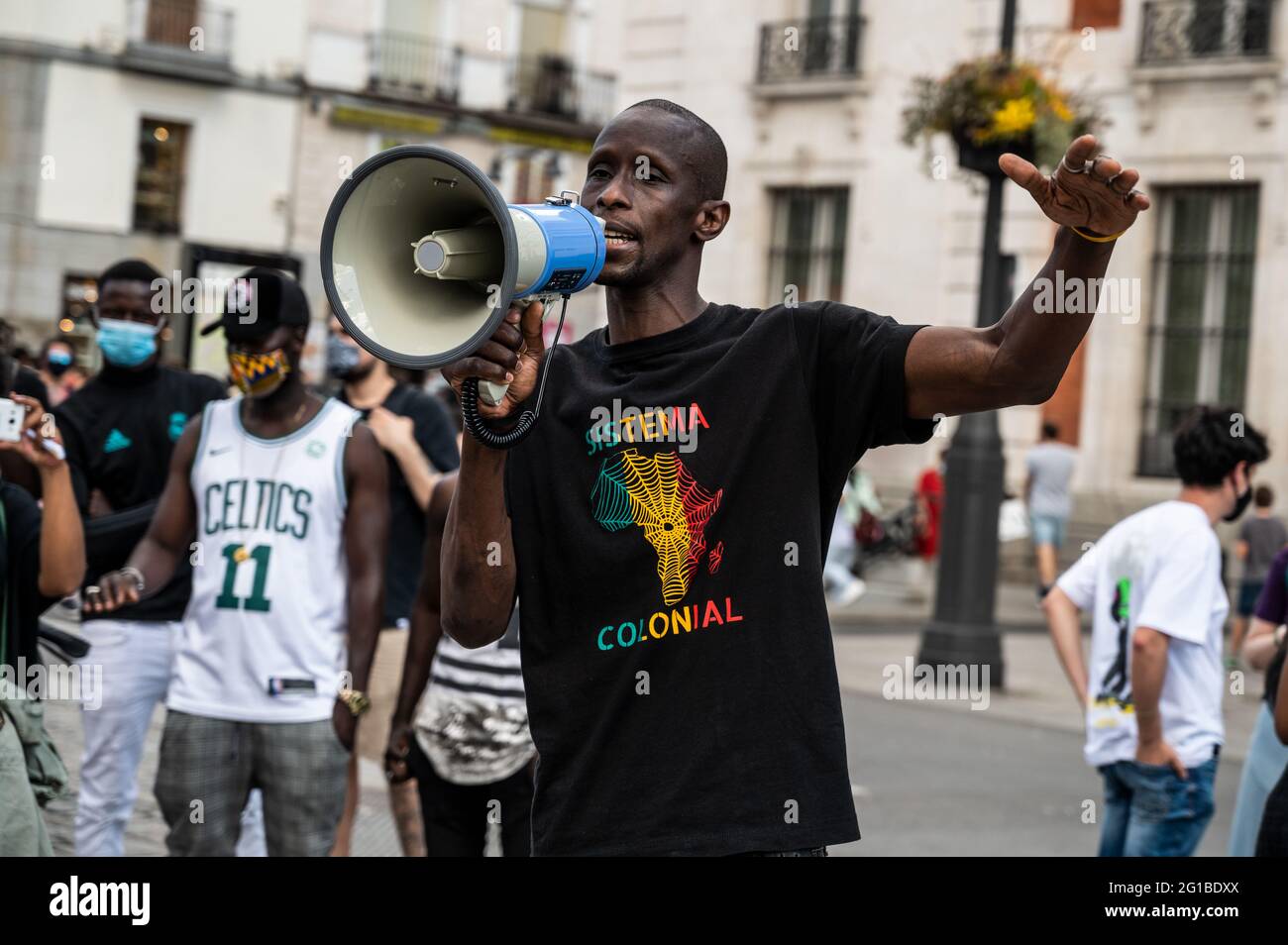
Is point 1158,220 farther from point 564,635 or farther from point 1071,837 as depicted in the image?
point 564,635

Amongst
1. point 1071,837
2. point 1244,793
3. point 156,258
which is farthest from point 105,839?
point 156,258

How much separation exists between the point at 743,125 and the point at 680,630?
70.4 ft

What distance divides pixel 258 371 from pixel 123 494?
118 centimetres

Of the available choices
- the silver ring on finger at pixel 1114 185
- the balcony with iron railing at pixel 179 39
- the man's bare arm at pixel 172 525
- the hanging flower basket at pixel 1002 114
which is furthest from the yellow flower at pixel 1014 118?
the balcony with iron railing at pixel 179 39

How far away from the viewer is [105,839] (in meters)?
5.88

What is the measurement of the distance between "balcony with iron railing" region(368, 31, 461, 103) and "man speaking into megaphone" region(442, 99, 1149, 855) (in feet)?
104

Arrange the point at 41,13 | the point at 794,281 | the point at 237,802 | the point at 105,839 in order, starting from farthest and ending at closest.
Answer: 1. the point at 41,13
2. the point at 794,281
3. the point at 105,839
4. the point at 237,802

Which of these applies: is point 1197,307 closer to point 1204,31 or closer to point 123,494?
point 1204,31

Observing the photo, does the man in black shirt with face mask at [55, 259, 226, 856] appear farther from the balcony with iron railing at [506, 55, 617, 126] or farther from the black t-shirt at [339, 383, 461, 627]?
the balcony with iron railing at [506, 55, 617, 126]

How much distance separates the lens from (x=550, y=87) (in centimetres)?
3506

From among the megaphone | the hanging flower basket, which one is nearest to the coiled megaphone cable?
the megaphone

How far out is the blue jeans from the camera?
17.5 feet

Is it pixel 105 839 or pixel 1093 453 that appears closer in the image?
pixel 105 839
